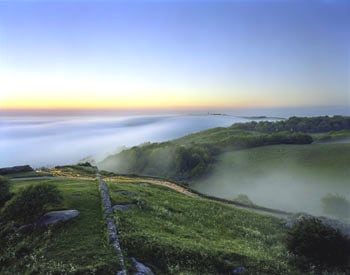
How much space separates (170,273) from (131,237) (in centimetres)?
402

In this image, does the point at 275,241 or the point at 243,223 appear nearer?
the point at 275,241

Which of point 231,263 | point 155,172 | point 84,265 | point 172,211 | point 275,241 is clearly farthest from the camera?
point 155,172

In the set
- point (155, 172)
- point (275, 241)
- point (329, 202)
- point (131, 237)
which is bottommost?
point (155, 172)

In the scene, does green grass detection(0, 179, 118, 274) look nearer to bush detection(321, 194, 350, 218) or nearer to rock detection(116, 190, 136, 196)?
rock detection(116, 190, 136, 196)

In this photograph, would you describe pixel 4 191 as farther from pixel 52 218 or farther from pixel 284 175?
pixel 284 175

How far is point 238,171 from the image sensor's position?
13312 centimetres

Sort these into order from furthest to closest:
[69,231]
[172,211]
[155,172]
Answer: [155,172], [172,211], [69,231]

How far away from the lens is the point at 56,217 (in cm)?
2456

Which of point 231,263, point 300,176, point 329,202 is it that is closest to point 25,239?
point 231,263

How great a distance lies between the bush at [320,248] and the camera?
23.2 meters

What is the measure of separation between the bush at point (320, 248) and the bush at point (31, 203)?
19484mm

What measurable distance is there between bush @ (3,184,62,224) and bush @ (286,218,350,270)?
19.5 meters

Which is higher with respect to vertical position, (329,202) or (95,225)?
(95,225)

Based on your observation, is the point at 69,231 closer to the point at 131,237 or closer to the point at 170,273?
the point at 131,237
